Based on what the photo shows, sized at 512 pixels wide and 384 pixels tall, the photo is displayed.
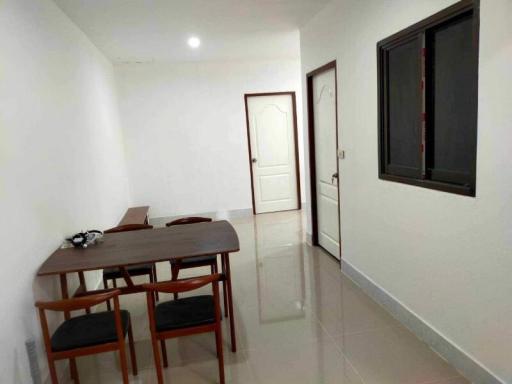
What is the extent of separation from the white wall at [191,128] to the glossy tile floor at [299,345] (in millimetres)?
2968

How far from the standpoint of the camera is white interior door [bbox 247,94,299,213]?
6.77 metres

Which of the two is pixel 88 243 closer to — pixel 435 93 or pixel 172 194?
pixel 435 93

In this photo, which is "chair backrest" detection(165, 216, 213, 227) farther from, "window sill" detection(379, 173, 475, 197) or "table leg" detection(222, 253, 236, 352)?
"window sill" detection(379, 173, 475, 197)

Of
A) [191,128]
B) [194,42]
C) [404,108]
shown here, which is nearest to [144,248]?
[404,108]

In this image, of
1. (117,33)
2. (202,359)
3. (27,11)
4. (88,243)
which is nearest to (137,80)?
(117,33)

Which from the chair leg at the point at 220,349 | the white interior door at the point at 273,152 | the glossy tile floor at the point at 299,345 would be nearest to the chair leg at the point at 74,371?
the glossy tile floor at the point at 299,345

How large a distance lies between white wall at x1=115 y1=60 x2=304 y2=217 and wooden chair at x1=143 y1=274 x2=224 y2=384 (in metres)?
4.38

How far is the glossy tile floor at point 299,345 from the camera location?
2387mm

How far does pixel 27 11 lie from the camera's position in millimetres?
2625

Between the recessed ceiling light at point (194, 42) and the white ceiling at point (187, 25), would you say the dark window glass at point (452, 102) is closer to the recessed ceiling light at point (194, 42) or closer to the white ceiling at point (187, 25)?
the white ceiling at point (187, 25)

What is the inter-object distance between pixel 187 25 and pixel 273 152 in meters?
3.09

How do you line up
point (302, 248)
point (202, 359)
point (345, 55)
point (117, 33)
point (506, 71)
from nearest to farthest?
point (506, 71) → point (202, 359) → point (345, 55) → point (117, 33) → point (302, 248)

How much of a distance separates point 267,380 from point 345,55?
2802mm

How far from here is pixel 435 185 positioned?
7.92 ft
